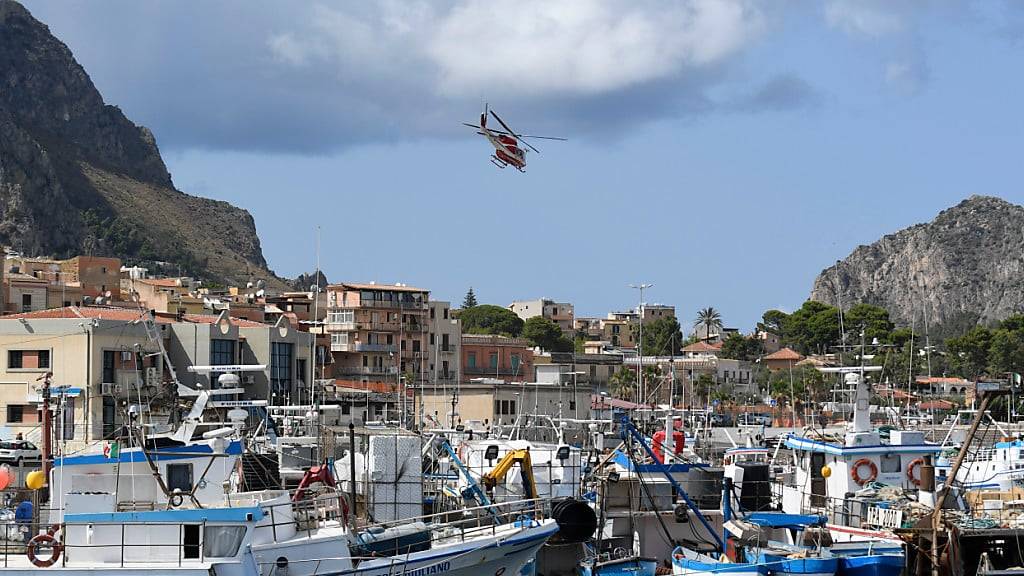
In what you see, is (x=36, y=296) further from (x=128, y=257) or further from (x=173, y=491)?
(x=128, y=257)

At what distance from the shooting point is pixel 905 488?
1294 inches

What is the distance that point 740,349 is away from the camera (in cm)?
13925

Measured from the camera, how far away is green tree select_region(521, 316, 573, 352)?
130 m

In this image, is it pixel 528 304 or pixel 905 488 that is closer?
pixel 905 488

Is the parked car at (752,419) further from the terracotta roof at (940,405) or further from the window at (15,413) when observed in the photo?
the window at (15,413)

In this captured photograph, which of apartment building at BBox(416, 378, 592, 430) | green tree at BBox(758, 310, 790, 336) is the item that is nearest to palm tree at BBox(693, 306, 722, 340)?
green tree at BBox(758, 310, 790, 336)

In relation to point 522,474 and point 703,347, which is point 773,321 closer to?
point 703,347

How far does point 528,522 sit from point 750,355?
114 metres

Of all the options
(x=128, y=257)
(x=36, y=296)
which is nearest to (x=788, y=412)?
(x=36, y=296)

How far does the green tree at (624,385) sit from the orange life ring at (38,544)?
259 ft

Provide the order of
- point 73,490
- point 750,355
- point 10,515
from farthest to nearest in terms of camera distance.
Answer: point 750,355 < point 10,515 < point 73,490

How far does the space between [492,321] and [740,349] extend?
21.9m

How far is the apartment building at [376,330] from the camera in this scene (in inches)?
3590

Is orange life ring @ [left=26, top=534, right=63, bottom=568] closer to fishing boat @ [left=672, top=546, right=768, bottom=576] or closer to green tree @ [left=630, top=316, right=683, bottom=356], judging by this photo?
fishing boat @ [left=672, top=546, right=768, bottom=576]
